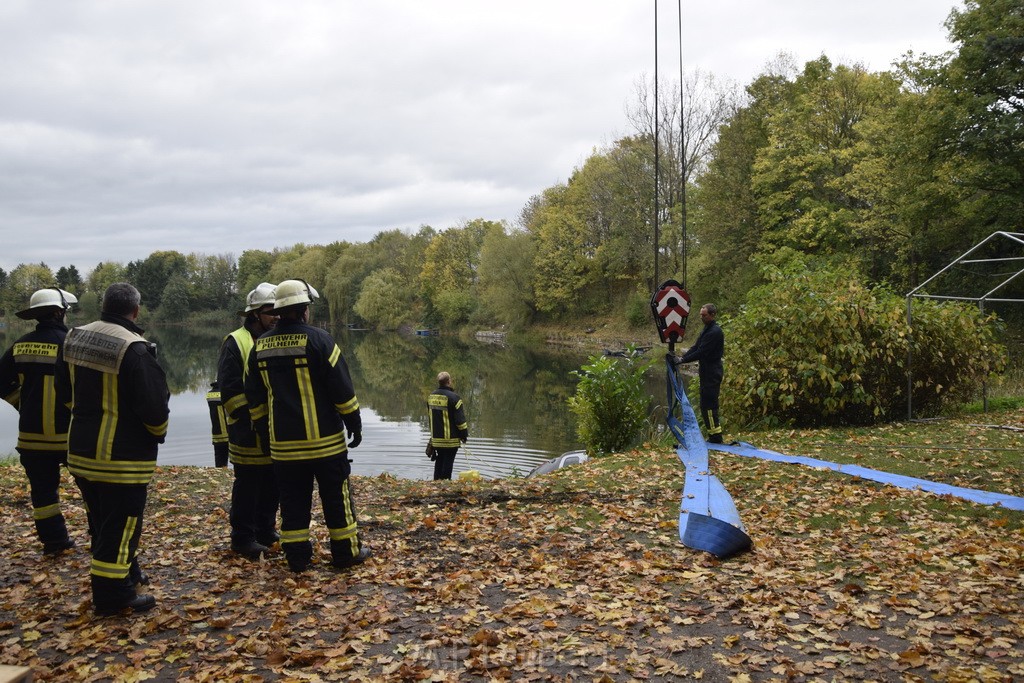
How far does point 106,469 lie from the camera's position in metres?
5.57

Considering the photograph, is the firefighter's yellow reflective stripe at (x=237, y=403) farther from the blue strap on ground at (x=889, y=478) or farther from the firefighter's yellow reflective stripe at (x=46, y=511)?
the blue strap on ground at (x=889, y=478)

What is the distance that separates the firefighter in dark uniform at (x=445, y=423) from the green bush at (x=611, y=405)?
2449mm

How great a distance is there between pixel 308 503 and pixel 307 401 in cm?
86

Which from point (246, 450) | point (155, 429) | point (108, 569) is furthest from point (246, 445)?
point (108, 569)

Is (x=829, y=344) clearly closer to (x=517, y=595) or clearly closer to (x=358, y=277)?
(x=517, y=595)

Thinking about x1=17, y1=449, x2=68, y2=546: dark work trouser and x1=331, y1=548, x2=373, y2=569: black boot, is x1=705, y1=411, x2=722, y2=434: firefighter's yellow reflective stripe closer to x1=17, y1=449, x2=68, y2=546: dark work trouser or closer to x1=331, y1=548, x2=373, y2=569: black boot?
x1=331, y1=548, x2=373, y2=569: black boot

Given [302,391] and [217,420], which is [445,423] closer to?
[217,420]

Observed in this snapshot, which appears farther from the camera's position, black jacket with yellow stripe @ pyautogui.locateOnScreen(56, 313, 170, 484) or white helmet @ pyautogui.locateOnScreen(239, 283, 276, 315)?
white helmet @ pyautogui.locateOnScreen(239, 283, 276, 315)

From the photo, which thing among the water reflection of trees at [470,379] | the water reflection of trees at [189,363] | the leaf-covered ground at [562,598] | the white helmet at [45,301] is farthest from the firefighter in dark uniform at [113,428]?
the water reflection of trees at [189,363]

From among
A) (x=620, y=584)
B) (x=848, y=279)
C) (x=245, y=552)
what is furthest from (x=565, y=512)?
(x=848, y=279)

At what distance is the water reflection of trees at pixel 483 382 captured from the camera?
90.6 feet

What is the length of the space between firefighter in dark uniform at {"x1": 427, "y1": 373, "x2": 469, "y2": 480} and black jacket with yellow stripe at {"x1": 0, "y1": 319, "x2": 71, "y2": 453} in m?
7.65

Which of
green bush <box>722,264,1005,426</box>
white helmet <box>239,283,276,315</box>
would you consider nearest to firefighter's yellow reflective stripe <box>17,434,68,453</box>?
white helmet <box>239,283,276,315</box>

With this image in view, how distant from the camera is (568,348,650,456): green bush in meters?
14.8
